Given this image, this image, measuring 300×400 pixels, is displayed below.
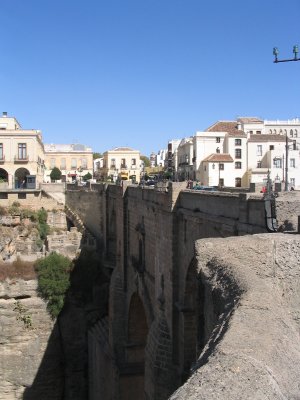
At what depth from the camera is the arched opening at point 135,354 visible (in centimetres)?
1777

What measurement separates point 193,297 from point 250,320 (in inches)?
379

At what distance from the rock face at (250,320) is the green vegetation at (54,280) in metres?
20.7

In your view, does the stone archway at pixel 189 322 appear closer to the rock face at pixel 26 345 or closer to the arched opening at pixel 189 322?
the arched opening at pixel 189 322

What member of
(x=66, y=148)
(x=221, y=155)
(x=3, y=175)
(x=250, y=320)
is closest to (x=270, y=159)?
(x=221, y=155)

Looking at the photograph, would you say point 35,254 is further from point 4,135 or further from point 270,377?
point 270,377

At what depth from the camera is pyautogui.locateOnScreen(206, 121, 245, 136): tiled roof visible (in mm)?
44938

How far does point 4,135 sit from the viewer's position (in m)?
40.6

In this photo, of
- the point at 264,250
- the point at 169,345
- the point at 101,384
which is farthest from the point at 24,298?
the point at 264,250

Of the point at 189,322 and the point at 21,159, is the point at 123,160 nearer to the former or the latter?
the point at 21,159

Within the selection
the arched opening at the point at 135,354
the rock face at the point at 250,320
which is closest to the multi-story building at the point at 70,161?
the arched opening at the point at 135,354

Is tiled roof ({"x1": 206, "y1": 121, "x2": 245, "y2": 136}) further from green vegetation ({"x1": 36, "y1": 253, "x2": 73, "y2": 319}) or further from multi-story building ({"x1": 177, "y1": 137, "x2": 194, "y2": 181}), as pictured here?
green vegetation ({"x1": 36, "y1": 253, "x2": 73, "y2": 319})

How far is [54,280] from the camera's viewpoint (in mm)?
24719

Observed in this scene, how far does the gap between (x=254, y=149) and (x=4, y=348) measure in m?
27.1

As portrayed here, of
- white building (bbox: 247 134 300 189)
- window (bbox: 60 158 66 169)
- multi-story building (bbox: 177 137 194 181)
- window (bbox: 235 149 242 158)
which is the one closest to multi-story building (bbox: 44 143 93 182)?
window (bbox: 60 158 66 169)
